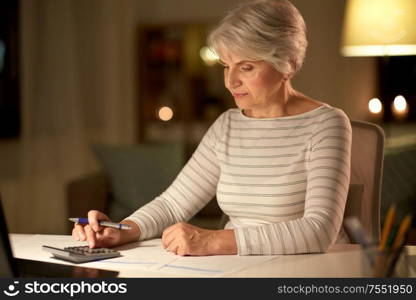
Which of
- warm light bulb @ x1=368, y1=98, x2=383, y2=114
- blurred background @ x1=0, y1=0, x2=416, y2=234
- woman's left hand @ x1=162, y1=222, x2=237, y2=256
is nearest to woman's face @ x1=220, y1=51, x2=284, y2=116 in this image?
woman's left hand @ x1=162, y1=222, x2=237, y2=256

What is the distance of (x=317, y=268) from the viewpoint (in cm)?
136

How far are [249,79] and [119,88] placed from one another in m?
4.07

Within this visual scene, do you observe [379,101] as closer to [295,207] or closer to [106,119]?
[106,119]

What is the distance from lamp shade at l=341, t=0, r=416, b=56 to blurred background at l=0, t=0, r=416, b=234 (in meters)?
0.56

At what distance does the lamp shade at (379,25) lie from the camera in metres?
3.38

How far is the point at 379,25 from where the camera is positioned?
3.44 meters

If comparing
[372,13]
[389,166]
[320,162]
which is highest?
[372,13]

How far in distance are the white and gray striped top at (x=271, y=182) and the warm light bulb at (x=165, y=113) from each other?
4.19 m

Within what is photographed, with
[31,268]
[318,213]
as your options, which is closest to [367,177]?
[318,213]

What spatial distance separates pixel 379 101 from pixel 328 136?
411cm

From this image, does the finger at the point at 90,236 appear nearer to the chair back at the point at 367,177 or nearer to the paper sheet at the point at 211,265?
the paper sheet at the point at 211,265

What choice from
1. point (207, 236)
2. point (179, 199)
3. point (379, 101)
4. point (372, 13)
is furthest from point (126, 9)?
point (207, 236)

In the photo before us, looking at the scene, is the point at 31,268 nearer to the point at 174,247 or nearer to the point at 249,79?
the point at 174,247

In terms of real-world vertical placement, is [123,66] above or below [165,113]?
above
